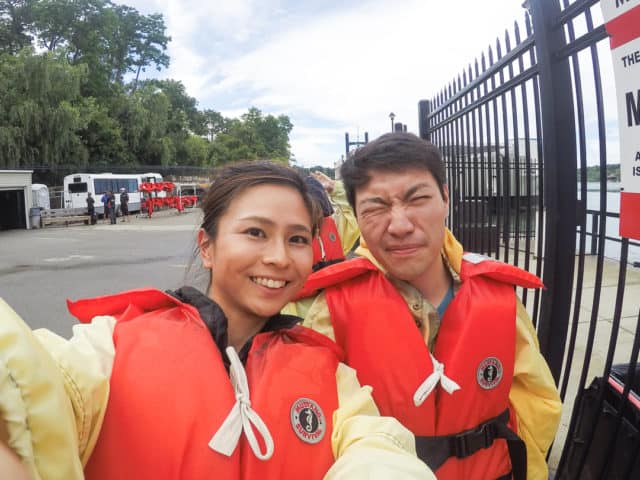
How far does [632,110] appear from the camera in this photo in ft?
5.12

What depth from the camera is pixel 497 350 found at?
1734mm

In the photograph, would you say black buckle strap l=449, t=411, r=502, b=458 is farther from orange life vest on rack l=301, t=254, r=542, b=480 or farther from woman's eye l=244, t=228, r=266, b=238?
woman's eye l=244, t=228, r=266, b=238

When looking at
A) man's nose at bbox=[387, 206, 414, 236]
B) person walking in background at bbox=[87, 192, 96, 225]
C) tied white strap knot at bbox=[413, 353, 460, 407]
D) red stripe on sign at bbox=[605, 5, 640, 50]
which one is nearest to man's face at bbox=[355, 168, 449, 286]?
man's nose at bbox=[387, 206, 414, 236]

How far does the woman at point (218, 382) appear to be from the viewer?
855mm

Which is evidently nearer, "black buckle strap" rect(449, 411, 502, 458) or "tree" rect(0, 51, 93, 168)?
"black buckle strap" rect(449, 411, 502, 458)

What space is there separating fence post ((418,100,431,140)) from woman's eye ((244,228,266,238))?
351 cm

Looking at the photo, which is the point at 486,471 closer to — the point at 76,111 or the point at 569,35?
the point at 569,35

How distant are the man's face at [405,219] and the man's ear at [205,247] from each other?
0.62m

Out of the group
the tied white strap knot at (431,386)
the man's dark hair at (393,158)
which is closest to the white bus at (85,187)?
the man's dark hair at (393,158)

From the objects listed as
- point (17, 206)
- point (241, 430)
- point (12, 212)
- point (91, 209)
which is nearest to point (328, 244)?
point (241, 430)

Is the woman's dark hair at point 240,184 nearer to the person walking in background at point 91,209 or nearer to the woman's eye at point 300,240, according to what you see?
the woman's eye at point 300,240

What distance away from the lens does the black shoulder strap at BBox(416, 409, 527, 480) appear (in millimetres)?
1621

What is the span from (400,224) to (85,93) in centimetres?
4416

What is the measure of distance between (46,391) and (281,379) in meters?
0.66
